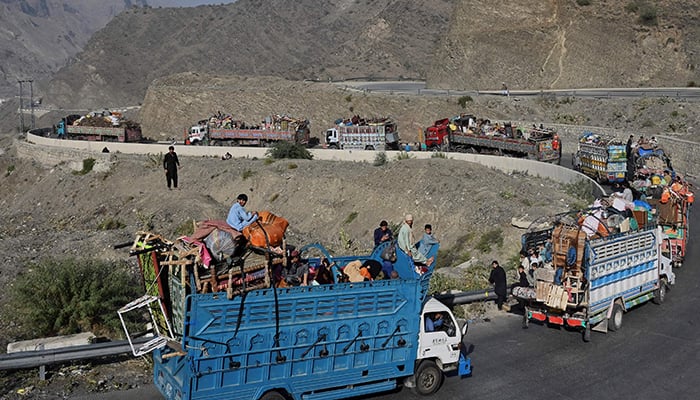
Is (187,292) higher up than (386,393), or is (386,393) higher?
(187,292)

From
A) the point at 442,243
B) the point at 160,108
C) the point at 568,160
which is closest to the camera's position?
the point at 442,243

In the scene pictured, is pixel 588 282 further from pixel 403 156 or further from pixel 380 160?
pixel 380 160

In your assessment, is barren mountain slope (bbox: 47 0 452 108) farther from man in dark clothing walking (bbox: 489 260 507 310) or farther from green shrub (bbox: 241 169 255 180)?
man in dark clothing walking (bbox: 489 260 507 310)

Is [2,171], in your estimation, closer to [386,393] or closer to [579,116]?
[579,116]

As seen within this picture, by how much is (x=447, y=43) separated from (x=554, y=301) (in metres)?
64.0

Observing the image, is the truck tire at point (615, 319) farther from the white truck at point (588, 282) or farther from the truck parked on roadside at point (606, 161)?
the truck parked on roadside at point (606, 161)

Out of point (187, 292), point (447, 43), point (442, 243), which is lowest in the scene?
point (442, 243)

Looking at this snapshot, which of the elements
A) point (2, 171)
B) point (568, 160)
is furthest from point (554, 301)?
point (2, 171)

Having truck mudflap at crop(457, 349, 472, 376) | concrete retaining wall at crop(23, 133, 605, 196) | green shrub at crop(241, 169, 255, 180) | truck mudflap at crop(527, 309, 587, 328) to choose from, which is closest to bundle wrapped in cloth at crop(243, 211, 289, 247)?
truck mudflap at crop(457, 349, 472, 376)

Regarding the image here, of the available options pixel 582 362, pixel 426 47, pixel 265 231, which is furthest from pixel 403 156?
pixel 426 47

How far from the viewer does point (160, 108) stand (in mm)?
73312

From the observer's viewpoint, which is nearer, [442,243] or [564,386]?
[564,386]

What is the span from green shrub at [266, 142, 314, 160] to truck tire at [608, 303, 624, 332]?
33.7m

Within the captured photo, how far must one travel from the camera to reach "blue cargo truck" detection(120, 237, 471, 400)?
35.0 feet
